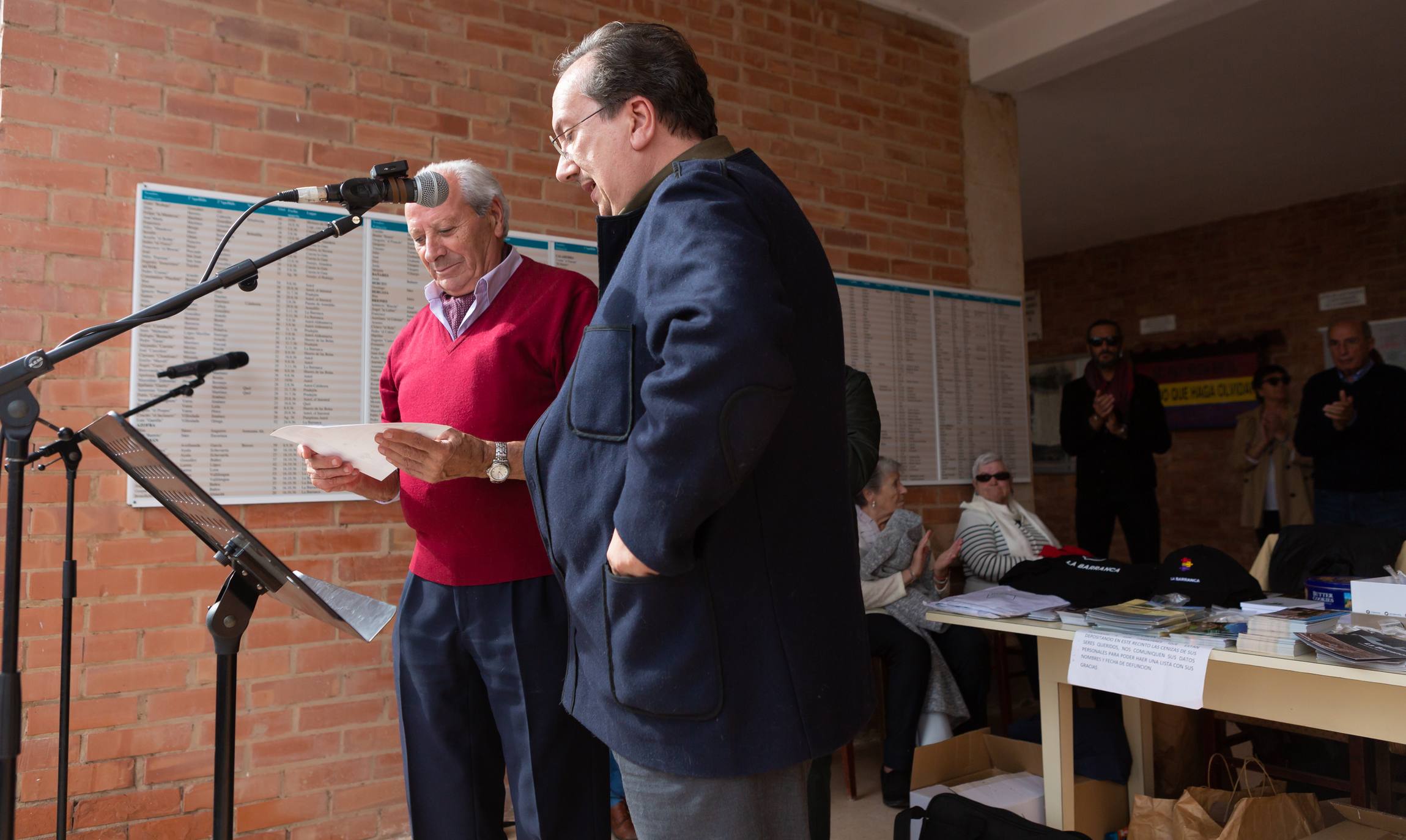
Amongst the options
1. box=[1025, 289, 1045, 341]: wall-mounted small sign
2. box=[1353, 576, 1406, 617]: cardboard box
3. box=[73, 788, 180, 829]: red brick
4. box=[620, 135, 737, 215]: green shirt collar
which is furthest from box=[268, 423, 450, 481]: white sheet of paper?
box=[1025, 289, 1045, 341]: wall-mounted small sign

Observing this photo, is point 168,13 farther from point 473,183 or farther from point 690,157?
point 690,157

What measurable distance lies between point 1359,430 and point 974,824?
3.41 meters

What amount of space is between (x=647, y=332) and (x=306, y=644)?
7.15 ft

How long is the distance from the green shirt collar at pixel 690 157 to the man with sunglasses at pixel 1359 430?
171 inches

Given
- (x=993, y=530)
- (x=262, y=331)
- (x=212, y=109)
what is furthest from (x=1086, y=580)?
(x=212, y=109)

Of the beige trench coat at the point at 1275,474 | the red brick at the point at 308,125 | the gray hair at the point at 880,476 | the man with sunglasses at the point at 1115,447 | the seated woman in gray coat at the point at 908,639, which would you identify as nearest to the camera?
the red brick at the point at 308,125

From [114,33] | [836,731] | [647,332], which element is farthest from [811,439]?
[114,33]

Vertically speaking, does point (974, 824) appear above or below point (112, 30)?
below

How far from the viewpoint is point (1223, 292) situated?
7594 millimetres

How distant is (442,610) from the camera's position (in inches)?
66.9

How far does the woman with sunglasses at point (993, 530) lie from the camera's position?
384cm

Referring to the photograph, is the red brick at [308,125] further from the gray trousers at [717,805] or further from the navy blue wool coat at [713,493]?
the gray trousers at [717,805]

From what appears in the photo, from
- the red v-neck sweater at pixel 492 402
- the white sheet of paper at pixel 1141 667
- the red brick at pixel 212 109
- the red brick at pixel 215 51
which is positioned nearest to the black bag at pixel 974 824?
the white sheet of paper at pixel 1141 667

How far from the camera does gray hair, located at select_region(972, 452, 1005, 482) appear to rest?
4.22 meters
